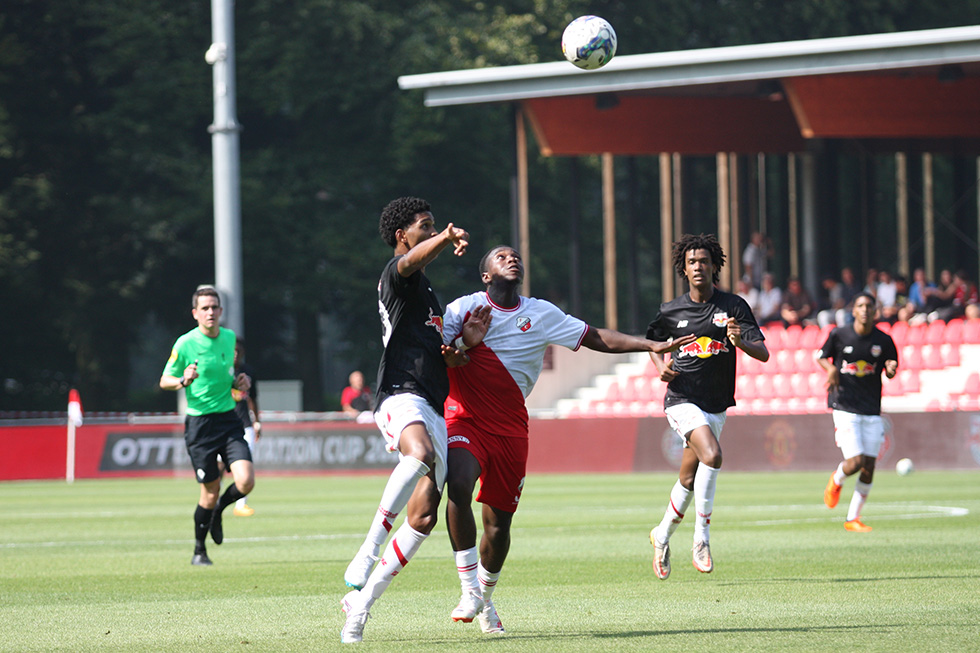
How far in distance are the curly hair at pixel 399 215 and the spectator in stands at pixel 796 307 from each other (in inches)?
984

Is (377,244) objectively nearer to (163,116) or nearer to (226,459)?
(163,116)

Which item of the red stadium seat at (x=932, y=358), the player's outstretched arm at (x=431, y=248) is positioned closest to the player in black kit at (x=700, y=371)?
the player's outstretched arm at (x=431, y=248)

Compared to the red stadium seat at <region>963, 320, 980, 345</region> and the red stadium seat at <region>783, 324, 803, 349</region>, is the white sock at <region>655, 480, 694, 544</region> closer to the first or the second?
the red stadium seat at <region>963, 320, 980, 345</region>

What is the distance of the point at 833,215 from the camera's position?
3581 centimetres

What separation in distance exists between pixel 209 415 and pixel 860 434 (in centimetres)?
664

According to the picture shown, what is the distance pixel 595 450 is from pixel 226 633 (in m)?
20.6

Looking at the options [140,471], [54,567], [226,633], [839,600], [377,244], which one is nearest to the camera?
[226,633]

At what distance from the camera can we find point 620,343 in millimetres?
8609

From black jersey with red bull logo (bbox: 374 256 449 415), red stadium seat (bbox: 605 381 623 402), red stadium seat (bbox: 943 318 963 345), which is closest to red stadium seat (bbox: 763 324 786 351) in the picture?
red stadium seat (bbox: 943 318 963 345)

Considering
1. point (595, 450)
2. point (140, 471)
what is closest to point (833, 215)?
point (595, 450)

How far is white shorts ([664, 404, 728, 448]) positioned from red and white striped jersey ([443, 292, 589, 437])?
288 centimetres

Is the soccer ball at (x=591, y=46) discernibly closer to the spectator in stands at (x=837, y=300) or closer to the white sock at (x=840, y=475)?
the white sock at (x=840, y=475)

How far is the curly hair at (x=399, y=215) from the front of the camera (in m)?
8.07

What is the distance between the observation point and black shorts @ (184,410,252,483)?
13016 millimetres
